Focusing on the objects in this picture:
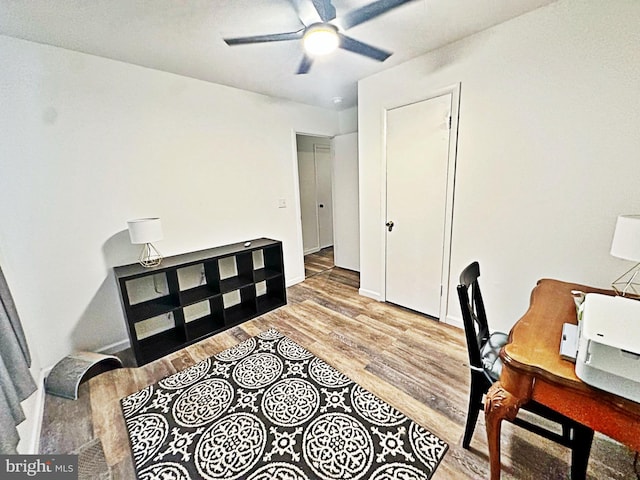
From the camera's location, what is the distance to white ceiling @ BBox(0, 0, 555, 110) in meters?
1.59

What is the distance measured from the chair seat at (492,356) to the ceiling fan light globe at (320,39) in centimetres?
194

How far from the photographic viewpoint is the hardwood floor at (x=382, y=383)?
4.48ft

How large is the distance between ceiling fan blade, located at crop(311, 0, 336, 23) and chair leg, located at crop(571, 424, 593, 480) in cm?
221

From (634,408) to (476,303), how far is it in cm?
81

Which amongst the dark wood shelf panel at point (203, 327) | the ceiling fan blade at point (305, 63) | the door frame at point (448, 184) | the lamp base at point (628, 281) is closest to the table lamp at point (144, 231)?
the dark wood shelf panel at point (203, 327)

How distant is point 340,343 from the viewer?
7.95ft

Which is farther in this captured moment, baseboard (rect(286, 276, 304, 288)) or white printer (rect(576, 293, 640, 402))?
baseboard (rect(286, 276, 304, 288))

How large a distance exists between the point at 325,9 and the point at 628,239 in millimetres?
1802

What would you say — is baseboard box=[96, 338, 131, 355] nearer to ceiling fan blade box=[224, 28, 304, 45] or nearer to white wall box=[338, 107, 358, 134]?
ceiling fan blade box=[224, 28, 304, 45]

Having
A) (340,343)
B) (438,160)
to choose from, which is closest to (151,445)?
(340,343)

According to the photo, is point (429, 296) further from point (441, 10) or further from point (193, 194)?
point (193, 194)

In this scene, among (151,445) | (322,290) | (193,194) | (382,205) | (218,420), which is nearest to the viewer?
(151,445)

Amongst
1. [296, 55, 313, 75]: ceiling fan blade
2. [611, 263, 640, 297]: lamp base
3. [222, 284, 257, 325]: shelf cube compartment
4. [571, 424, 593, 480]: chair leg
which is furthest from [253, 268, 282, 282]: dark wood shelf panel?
[611, 263, 640, 297]: lamp base

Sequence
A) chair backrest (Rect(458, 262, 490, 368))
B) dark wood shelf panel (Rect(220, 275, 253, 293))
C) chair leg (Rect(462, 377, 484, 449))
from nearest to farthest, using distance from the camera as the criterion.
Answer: chair backrest (Rect(458, 262, 490, 368))
chair leg (Rect(462, 377, 484, 449))
dark wood shelf panel (Rect(220, 275, 253, 293))
